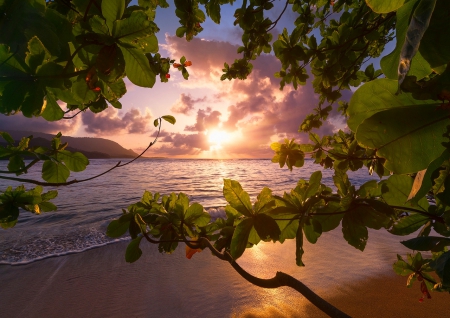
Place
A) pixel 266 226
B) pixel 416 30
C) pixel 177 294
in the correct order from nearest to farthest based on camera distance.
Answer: pixel 416 30, pixel 266 226, pixel 177 294

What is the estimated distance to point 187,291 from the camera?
362 cm

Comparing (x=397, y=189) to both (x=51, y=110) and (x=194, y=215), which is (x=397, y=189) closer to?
(x=194, y=215)

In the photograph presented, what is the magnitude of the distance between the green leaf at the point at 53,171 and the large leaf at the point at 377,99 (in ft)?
4.23

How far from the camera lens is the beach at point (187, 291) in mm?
2986

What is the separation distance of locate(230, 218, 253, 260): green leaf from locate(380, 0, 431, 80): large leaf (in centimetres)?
58

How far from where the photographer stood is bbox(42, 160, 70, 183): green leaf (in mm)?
1097

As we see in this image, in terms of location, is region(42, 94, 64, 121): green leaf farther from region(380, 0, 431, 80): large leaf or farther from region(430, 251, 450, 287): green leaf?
region(430, 251, 450, 287): green leaf

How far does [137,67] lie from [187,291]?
385 centimetres

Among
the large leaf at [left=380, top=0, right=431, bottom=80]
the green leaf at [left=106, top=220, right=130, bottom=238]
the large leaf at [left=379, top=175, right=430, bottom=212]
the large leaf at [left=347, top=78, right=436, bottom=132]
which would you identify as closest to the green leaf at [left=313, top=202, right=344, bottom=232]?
the large leaf at [left=379, top=175, right=430, bottom=212]

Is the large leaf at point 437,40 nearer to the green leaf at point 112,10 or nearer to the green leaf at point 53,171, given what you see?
the green leaf at point 112,10

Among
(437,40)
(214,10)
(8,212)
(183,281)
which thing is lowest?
(183,281)

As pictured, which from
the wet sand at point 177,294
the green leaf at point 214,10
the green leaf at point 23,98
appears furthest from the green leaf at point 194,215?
the wet sand at point 177,294

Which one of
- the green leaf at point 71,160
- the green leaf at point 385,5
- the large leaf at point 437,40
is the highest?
the green leaf at point 385,5

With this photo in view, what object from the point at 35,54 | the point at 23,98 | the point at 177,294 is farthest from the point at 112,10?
the point at 177,294
